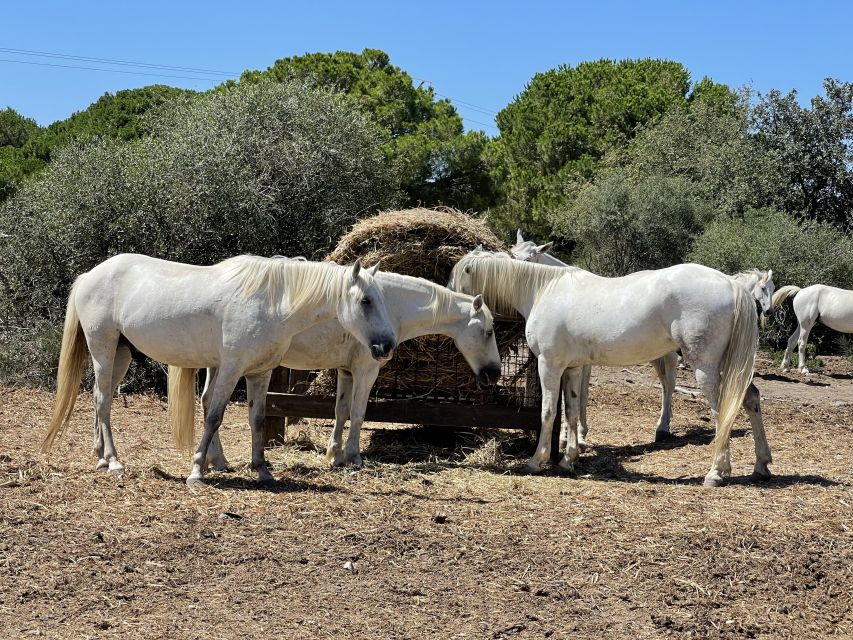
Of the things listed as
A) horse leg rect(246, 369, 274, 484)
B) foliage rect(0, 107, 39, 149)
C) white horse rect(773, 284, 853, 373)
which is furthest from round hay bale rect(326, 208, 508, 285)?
foliage rect(0, 107, 39, 149)

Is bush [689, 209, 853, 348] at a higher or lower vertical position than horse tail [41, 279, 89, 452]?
higher

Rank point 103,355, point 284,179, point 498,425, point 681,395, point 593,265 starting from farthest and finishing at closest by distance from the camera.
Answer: point 593,265 < point 284,179 < point 681,395 < point 498,425 < point 103,355

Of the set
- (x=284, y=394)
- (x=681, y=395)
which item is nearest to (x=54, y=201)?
(x=284, y=394)

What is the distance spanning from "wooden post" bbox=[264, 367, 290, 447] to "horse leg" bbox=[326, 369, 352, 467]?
80 cm

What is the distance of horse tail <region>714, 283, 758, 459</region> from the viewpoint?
7.09 meters

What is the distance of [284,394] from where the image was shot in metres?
8.44

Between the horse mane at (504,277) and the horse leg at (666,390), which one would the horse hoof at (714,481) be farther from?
the horse leg at (666,390)

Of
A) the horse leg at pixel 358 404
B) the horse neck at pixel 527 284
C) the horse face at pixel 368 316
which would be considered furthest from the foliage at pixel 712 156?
the horse face at pixel 368 316

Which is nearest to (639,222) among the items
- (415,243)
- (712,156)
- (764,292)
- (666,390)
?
(712,156)

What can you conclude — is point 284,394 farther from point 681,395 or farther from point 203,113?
point 203,113

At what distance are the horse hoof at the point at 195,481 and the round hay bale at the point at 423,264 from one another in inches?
89.5

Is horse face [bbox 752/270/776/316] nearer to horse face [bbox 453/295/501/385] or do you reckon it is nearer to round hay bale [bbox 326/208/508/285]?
round hay bale [bbox 326/208/508/285]

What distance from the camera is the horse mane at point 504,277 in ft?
26.5

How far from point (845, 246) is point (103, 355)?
16685 mm
